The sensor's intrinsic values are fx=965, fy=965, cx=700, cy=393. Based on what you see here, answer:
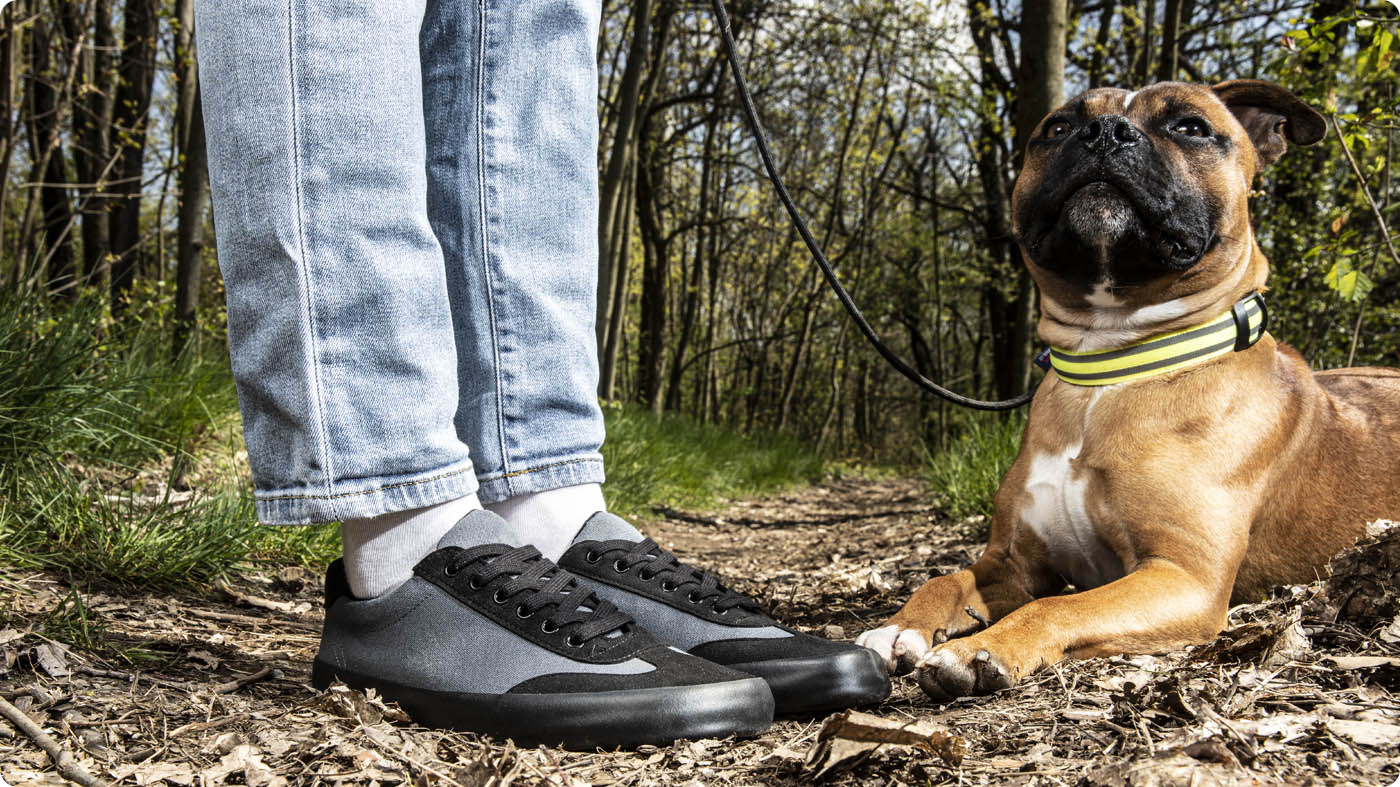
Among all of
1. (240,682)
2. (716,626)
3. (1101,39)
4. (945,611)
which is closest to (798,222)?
(945,611)

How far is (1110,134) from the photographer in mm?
2285

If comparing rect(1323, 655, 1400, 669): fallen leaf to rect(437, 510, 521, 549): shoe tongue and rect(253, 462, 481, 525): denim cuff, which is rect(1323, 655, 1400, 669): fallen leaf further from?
rect(253, 462, 481, 525): denim cuff

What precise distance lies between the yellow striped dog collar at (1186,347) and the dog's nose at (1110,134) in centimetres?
46

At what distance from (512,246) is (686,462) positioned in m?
5.43

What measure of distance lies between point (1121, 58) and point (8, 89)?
9.84 m

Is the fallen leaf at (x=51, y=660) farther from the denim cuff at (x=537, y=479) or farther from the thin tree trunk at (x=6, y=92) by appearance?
the thin tree trunk at (x=6, y=92)

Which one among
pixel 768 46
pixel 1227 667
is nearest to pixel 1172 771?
pixel 1227 667

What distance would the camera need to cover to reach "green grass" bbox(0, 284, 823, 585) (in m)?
2.41

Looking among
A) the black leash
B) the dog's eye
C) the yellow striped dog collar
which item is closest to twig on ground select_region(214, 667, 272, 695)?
the black leash

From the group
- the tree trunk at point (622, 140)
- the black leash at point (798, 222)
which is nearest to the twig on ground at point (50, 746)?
the black leash at point (798, 222)

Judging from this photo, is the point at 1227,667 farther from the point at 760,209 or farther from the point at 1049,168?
the point at 760,209

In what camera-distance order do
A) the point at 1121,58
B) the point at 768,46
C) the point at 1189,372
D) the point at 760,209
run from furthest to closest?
the point at 760,209
the point at 768,46
the point at 1121,58
the point at 1189,372

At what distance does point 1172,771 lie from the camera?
1185mm

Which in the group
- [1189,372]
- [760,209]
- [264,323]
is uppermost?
[264,323]
